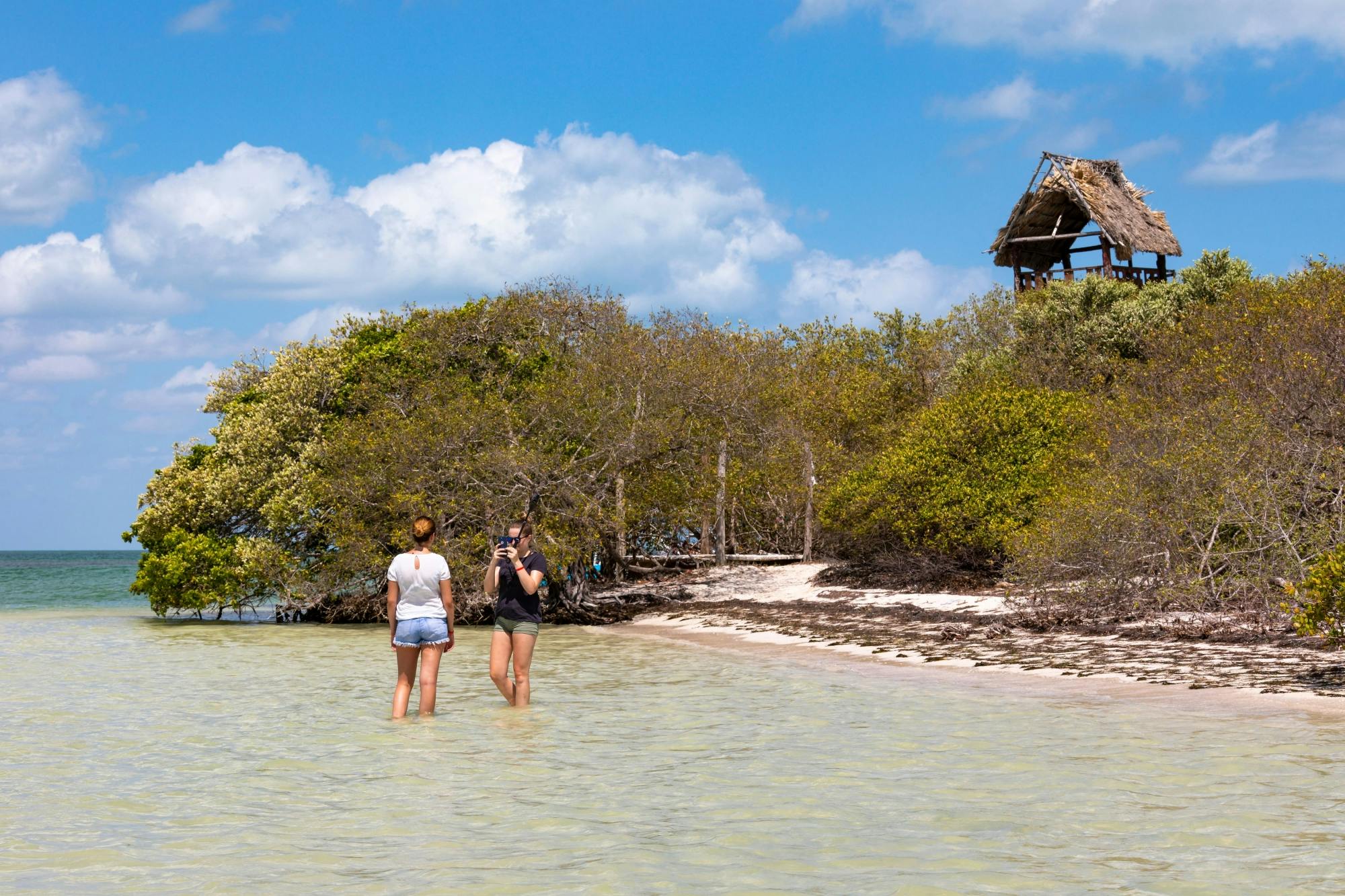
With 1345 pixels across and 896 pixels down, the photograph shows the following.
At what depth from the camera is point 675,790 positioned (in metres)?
9.23

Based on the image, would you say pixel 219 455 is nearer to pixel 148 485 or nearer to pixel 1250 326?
pixel 148 485

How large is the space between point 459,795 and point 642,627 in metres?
18.3

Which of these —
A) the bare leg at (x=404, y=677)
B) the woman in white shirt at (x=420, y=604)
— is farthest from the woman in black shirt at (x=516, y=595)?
the bare leg at (x=404, y=677)

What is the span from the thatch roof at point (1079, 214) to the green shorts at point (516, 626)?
36.7 m

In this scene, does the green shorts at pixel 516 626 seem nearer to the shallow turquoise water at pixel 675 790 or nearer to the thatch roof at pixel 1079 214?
the shallow turquoise water at pixel 675 790

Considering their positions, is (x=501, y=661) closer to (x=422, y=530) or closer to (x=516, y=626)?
(x=516, y=626)

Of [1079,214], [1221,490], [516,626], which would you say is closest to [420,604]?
[516,626]

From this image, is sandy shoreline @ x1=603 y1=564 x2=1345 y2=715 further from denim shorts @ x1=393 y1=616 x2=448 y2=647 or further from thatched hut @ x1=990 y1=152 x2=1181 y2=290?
thatched hut @ x1=990 y1=152 x2=1181 y2=290

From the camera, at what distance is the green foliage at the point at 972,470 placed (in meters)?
26.7

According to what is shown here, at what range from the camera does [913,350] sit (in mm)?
47094

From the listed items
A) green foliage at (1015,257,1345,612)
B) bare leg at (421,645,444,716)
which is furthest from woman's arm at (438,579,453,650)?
green foliage at (1015,257,1345,612)

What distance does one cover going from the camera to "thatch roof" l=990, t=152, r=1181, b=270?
4466cm

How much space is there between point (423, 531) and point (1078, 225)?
43147mm

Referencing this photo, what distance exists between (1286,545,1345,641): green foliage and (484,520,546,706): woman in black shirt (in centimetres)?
849
